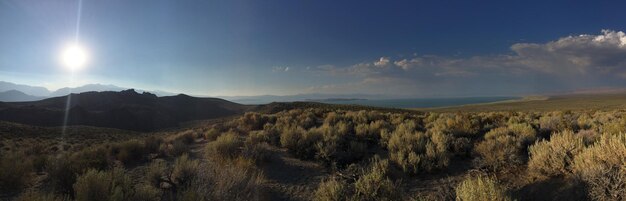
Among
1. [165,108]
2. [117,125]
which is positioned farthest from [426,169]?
[165,108]

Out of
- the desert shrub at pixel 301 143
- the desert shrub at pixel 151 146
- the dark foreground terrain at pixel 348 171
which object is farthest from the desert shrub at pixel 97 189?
the desert shrub at pixel 151 146

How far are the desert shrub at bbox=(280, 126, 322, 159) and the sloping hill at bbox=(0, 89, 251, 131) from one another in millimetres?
79575

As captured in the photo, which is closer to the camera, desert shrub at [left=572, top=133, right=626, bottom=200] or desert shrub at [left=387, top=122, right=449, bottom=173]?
desert shrub at [left=572, top=133, right=626, bottom=200]

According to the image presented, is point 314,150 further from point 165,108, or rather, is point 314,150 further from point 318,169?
point 165,108

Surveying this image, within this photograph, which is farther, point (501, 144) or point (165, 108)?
point (165, 108)

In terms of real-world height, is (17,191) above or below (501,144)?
below

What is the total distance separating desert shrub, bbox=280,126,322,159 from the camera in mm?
10242

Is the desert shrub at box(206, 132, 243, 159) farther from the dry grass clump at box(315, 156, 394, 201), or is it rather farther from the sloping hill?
the sloping hill

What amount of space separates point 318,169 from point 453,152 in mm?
3987

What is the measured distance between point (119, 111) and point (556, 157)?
10044 centimetres

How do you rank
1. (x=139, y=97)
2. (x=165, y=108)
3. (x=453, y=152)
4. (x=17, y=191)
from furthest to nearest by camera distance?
1. (x=139, y=97)
2. (x=165, y=108)
3. (x=453, y=152)
4. (x=17, y=191)

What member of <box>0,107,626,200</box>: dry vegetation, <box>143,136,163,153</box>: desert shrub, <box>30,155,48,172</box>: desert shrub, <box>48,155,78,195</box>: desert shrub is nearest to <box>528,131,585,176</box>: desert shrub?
<box>0,107,626,200</box>: dry vegetation

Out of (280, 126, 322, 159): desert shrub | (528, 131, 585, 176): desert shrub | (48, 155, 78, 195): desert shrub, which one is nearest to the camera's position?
(528, 131, 585, 176): desert shrub

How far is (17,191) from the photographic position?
24.8 ft
